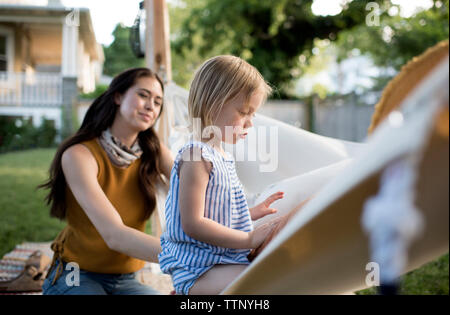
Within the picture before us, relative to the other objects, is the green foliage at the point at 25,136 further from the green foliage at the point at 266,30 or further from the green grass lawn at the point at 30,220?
the green foliage at the point at 266,30

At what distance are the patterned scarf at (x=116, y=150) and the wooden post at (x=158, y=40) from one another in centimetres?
71

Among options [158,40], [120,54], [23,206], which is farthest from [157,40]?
[120,54]

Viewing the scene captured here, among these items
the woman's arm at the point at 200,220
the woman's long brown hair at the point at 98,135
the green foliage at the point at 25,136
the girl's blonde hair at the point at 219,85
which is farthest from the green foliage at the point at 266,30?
the woman's arm at the point at 200,220

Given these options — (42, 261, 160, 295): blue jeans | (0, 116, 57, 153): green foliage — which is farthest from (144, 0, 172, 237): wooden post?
(0, 116, 57, 153): green foliage

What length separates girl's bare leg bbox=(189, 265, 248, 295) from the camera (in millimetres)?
865

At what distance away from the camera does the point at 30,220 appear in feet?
11.6

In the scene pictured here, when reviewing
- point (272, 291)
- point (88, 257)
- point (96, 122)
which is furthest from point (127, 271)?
point (272, 291)

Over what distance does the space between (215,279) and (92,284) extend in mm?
563

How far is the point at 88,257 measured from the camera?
1.33 metres

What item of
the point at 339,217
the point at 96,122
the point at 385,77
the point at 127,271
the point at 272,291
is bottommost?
the point at 127,271

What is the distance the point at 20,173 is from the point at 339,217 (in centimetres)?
559

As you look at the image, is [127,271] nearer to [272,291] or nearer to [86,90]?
[272,291]
